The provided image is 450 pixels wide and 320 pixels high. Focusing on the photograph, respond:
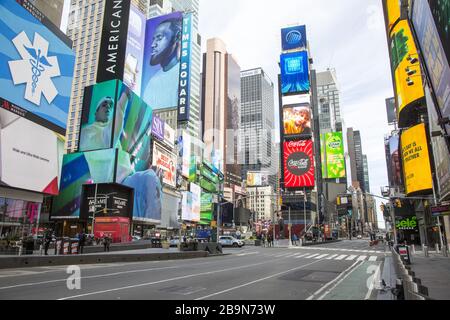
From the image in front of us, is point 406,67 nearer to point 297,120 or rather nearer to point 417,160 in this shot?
point 417,160

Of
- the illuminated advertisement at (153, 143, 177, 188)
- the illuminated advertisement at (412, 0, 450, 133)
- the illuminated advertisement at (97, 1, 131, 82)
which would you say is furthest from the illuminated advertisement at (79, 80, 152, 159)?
the illuminated advertisement at (412, 0, 450, 133)

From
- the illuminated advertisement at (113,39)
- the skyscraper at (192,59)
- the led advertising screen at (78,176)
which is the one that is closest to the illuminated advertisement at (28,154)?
the led advertising screen at (78,176)

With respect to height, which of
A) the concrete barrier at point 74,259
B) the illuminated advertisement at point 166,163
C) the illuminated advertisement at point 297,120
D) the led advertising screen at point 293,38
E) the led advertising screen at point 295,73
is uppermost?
the led advertising screen at point 293,38

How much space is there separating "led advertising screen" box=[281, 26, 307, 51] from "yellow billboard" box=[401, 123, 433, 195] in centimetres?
7802

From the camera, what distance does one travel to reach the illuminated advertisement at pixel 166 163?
295 ft

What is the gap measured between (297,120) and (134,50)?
2306 inches

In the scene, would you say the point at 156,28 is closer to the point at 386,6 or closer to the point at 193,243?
the point at 386,6

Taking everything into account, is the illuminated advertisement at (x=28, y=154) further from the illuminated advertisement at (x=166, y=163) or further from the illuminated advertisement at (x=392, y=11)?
the illuminated advertisement at (x=392, y=11)

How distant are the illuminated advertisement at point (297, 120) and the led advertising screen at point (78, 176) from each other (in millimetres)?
66294

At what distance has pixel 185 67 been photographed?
300 ft

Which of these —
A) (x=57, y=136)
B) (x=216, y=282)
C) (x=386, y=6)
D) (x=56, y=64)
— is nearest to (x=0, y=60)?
(x=56, y=64)

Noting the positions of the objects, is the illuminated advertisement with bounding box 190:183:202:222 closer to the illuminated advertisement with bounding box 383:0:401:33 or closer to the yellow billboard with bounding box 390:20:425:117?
the yellow billboard with bounding box 390:20:425:117

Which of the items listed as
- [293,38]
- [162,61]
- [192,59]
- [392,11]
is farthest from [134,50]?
[192,59]

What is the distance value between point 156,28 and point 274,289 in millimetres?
87959
